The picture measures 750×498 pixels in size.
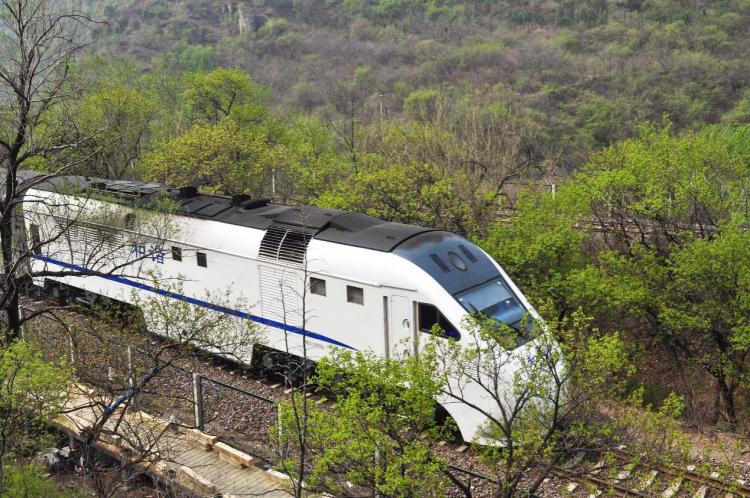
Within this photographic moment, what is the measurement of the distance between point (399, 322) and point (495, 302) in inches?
67.6

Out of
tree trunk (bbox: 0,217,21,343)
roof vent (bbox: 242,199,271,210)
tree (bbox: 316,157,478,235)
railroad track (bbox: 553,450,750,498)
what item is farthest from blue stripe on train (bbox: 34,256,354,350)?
tree (bbox: 316,157,478,235)

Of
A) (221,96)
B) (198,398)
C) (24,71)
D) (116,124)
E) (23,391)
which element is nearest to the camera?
(23,391)

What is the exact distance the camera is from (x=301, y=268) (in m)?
15.1

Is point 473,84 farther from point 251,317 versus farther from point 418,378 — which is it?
point 418,378

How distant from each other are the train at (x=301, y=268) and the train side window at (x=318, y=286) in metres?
0.02

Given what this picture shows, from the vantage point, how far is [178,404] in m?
16.0

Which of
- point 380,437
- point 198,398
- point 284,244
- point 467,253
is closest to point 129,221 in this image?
point 284,244

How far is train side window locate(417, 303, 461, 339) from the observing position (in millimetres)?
13102

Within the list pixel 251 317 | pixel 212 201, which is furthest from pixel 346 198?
pixel 251 317

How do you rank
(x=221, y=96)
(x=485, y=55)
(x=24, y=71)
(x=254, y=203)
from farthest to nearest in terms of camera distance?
(x=485, y=55), (x=221, y=96), (x=254, y=203), (x=24, y=71)

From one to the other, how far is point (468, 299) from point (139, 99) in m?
19.4

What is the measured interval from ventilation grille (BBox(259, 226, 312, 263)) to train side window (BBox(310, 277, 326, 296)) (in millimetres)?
462

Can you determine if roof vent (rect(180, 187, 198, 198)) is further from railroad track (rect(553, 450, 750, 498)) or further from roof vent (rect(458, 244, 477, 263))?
railroad track (rect(553, 450, 750, 498))

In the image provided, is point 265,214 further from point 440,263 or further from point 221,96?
point 221,96
